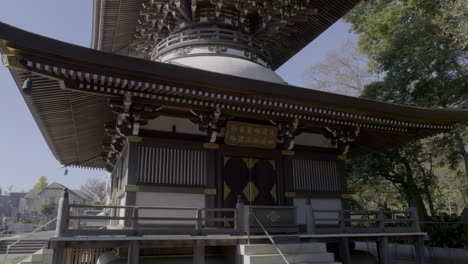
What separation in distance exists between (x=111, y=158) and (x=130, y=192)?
6.18m

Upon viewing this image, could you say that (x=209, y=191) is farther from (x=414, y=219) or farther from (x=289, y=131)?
(x=414, y=219)

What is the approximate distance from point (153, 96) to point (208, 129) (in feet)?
7.18

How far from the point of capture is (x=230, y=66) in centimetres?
1123

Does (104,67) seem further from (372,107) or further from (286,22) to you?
(286,22)

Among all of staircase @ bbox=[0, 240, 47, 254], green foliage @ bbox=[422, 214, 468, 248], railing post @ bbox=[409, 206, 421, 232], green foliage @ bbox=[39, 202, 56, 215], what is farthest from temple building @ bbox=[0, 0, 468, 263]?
green foliage @ bbox=[39, 202, 56, 215]

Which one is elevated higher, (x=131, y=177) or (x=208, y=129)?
(x=208, y=129)

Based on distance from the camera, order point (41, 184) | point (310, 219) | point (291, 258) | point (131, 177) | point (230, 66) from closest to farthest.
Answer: point (291, 258), point (131, 177), point (310, 219), point (230, 66), point (41, 184)

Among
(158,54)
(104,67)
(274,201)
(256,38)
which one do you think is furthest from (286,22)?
(104,67)

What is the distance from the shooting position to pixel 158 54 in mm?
12805

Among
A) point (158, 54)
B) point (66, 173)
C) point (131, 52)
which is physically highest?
point (131, 52)

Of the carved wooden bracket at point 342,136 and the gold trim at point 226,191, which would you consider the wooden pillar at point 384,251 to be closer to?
the carved wooden bracket at point 342,136

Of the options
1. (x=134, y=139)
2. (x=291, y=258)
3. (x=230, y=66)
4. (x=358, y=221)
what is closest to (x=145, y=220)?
(x=134, y=139)

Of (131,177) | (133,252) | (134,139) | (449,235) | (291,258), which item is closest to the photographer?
(133,252)

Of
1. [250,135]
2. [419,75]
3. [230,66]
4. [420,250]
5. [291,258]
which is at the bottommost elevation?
[420,250]
